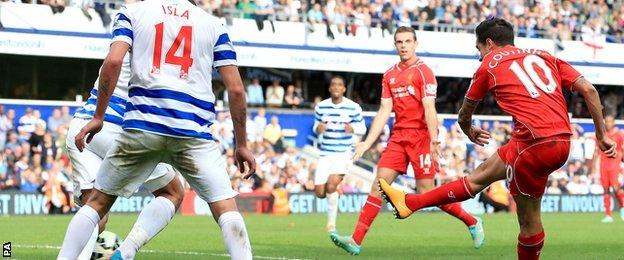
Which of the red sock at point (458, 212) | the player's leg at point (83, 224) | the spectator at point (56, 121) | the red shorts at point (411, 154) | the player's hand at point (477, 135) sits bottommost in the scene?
the spectator at point (56, 121)

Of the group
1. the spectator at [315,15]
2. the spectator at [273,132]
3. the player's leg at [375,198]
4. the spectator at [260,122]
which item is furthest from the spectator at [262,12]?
the player's leg at [375,198]

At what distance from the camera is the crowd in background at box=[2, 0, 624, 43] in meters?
33.8

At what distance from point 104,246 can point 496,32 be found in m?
3.67

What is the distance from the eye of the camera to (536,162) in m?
10.1

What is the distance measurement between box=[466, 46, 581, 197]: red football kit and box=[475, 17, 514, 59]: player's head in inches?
7.7

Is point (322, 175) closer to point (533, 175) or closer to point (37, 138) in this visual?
point (533, 175)

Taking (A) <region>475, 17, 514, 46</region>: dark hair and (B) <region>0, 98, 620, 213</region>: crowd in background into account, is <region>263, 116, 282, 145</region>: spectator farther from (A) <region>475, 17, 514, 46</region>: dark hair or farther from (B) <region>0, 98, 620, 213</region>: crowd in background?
(A) <region>475, 17, 514, 46</region>: dark hair

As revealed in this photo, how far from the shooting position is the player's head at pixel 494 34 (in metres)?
10.3

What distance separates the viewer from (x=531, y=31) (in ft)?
131

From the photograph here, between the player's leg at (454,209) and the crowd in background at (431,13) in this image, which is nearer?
the player's leg at (454,209)

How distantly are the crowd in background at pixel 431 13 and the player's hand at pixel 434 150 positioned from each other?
1779 centimetres

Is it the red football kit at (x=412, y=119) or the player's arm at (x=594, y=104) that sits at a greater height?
the player's arm at (x=594, y=104)

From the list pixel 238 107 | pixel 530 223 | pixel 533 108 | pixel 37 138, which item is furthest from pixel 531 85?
pixel 37 138

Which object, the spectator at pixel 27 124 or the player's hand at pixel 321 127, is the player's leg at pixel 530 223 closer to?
the player's hand at pixel 321 127
